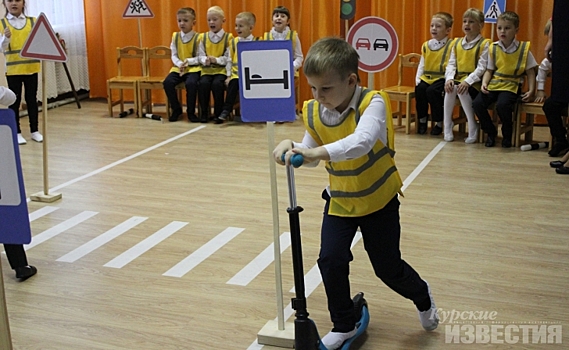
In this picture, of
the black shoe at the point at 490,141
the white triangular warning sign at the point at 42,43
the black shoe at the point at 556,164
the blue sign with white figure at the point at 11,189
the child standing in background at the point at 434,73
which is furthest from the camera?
the child standing in background at the point at 434,73

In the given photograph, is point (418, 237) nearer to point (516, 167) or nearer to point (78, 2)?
point (516, 167)

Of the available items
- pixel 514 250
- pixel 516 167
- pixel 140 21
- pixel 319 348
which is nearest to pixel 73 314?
pixel 319 348

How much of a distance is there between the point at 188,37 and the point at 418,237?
4639mm

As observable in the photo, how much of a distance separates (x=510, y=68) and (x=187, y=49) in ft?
11.4

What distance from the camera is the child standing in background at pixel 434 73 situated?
273 inches

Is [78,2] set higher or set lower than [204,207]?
higher

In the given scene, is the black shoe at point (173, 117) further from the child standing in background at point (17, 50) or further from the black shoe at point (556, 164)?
the black shoe at point (556, 164)

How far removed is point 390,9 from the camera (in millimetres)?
7633

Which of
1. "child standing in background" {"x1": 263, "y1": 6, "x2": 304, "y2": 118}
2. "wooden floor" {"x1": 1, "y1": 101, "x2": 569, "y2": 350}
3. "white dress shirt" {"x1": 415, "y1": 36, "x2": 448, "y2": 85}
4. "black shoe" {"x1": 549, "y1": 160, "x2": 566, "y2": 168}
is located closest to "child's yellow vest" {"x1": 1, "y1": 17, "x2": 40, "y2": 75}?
"wooden floor" {"x1": 1, "y1": 101, "x2": 569, "y2": 350}

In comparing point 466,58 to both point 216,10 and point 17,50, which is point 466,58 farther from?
point 17,50

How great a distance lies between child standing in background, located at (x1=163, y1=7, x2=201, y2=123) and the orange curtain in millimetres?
567

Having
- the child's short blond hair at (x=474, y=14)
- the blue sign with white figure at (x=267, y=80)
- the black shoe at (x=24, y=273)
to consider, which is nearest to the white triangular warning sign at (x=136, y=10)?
the child's short blond hair at (x=474, y=14)

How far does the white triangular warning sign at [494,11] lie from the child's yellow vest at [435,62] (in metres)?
0.42

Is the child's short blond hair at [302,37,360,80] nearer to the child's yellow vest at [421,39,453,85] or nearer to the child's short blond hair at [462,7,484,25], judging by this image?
the child's short blond hair at [462,7,484,25]
